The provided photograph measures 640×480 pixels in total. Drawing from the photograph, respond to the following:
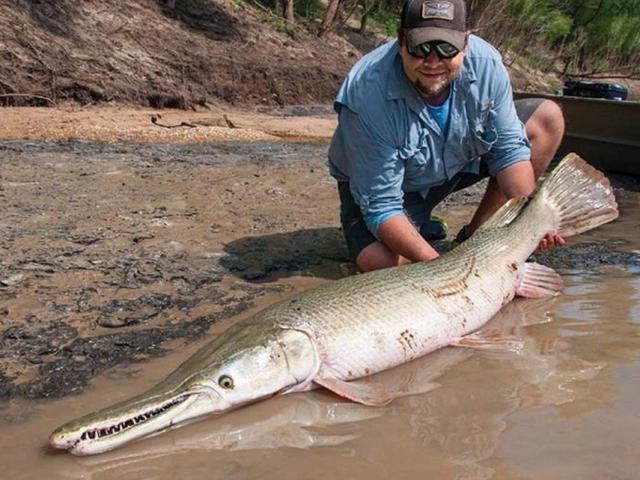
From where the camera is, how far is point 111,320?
12.8 ft

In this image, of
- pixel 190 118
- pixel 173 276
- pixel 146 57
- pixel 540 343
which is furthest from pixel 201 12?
pixel 540 343

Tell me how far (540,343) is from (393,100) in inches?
59.2

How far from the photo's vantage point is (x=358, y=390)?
10.5 ft

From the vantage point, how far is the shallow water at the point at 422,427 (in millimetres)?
2598

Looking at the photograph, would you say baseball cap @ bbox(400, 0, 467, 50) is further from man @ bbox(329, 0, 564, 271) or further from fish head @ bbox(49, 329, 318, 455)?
fish head @ bbox(49, 329, 318, 455)

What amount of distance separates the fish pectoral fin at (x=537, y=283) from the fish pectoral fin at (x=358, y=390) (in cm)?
143

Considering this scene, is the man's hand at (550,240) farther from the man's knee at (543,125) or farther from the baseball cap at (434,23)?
the baseball cap at (434,23)

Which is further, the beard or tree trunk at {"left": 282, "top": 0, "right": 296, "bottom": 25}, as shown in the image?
tree trunk at {"left": 282, "top": 0, "right": 296, "bottom": 25}

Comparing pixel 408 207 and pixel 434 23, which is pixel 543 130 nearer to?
pixel 408 207

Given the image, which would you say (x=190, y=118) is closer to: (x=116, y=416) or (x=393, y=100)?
(x=393, y=100)

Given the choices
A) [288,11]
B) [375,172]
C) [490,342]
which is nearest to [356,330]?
[490,342]

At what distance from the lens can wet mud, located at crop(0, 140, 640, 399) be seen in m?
3.65

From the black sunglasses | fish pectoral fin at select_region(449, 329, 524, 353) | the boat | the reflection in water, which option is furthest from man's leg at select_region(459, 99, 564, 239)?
the boat

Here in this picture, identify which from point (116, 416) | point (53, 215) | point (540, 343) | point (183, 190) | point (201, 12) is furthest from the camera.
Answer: point (201, 12)
